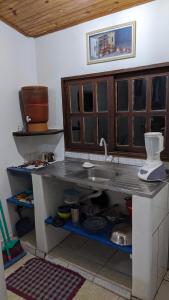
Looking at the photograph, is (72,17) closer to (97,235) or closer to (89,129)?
(89,129)

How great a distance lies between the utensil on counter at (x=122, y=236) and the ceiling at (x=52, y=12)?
67.6 inches

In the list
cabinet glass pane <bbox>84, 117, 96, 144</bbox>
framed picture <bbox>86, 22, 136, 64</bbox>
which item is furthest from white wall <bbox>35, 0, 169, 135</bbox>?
cabinet glass pane <bbox>84, 117, 96, 144</bbox>

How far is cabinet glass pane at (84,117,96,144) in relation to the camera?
2185 millimetres

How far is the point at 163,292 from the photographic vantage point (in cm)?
160

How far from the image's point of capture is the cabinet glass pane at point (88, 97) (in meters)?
2.13

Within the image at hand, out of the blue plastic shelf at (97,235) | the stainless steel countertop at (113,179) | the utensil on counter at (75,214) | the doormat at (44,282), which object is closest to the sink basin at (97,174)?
the stainless steel countertop at (113,179)

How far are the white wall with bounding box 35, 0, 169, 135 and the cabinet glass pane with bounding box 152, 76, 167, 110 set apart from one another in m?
0.15

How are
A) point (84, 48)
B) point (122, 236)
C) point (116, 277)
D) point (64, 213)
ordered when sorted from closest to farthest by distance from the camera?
1. point (122, 236)
2. point (116, 277)
3. point (64, 213)
4. point (84, 48)

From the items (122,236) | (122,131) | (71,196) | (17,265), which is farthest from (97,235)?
(122,131)

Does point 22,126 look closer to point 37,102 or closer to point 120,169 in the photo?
point 37,102

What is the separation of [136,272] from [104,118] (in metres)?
1.30

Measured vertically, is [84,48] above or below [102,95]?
above

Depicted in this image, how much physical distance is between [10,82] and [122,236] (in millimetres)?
1729

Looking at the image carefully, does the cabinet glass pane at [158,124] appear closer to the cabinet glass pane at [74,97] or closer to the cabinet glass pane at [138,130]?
the cabinet glass pane at [138,130]
